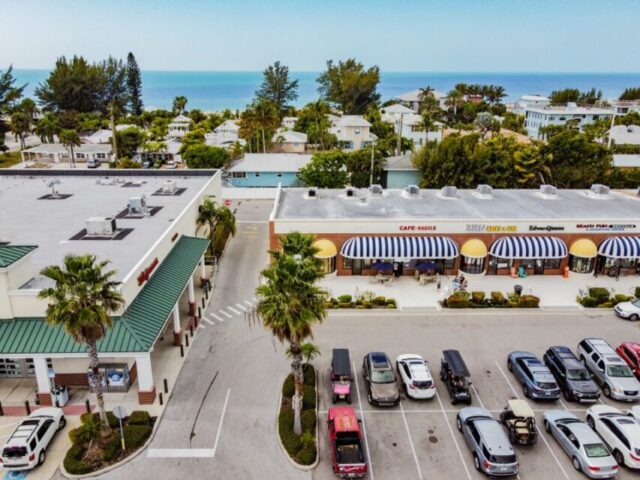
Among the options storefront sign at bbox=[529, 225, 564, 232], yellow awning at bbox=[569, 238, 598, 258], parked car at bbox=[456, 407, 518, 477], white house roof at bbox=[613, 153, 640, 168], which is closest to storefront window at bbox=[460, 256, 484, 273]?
storefront sign at bbox=[529, 225, 564, 232]

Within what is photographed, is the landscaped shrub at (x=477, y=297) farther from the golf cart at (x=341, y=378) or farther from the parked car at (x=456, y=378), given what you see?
the golf cart at (x=341, y=378)

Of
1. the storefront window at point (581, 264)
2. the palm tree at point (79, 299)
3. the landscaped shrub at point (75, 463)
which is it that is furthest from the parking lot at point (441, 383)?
the palm tree at point (79, 299)

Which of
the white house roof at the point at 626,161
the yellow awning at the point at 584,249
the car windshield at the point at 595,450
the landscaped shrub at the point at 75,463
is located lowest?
the landscaped shrub at the point at 75,463

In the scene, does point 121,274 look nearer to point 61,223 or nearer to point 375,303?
point 61,223

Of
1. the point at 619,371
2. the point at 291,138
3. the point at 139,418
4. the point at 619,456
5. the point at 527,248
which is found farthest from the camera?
the point at 291,138

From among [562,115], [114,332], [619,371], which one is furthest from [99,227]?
[562,115]

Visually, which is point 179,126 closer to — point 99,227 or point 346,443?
point 99,227

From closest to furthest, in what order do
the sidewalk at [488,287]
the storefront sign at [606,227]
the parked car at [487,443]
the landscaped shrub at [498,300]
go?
1. the parked car at [487,443]
2. the landscaped shrub at [498,300]
3. the sidewalk at [488,287]
4. the storefront sign at [606,227]
